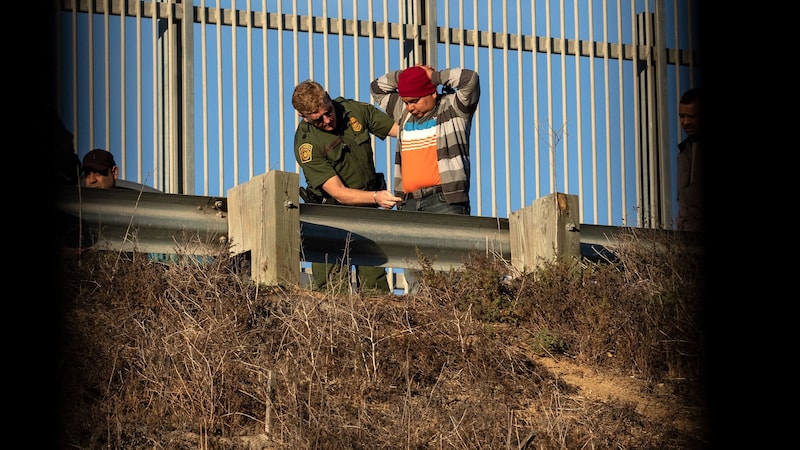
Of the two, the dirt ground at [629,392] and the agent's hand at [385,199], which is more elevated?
the agent's hand at [385,199]

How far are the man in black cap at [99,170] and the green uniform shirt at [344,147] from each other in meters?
1.18

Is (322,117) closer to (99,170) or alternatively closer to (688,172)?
(99,170)

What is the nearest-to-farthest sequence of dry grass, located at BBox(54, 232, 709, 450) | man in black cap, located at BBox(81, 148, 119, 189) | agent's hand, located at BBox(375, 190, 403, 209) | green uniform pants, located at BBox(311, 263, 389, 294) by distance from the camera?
dry grass, located at BBox(54, 232, 709, 450) → green uniform pants, located at BBox(311, 263, 389, 294) → man in black cap, located at BBox(81, 148, 119, 189) → agent's hand, located at BBox(375, 190, 403, 209)

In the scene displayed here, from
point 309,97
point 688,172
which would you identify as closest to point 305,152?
point 309,97

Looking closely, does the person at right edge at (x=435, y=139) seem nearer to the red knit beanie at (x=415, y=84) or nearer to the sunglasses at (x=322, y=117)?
the red knit beanie at (x=415, y=84)

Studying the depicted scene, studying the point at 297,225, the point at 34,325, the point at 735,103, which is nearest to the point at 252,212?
the point at 297,225

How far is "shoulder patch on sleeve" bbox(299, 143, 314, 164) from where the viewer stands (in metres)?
7.73

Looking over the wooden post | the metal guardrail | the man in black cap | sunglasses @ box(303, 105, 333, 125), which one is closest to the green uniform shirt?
sunglasses @ box(303, 105, 333, 125)

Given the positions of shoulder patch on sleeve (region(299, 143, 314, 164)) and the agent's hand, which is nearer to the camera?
the agent's hand

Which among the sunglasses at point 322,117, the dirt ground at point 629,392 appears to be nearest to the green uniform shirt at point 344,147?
the sunglasses at point 322,117

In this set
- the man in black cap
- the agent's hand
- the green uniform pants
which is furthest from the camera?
the agent's hand

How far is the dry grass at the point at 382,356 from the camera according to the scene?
4410 millimetres

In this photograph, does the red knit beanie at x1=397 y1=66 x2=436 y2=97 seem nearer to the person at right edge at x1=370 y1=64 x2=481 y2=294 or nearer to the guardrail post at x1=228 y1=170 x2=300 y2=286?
the person at right edge at x1=370 y1=64 x2=481 y2=294

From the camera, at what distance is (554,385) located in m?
5.21
